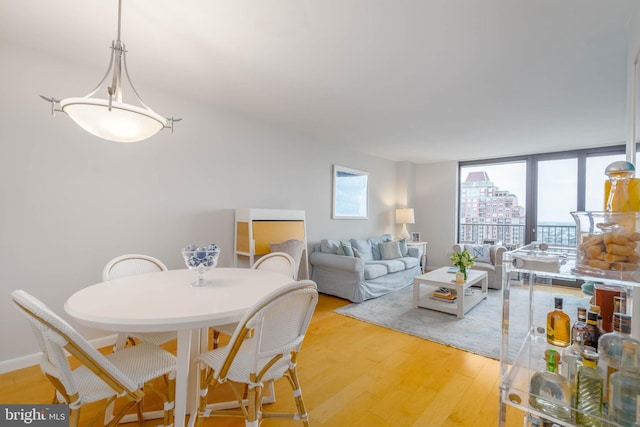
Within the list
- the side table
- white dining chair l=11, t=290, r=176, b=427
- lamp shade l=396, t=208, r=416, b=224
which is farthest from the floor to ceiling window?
white dining chair l=11, t=290, r=176, b=427

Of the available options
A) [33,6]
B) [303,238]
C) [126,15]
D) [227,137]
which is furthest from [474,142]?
[33,6]

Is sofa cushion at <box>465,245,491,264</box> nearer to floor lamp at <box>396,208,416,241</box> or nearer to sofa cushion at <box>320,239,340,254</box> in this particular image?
floor lamp at <box>396,208,416,241</box>

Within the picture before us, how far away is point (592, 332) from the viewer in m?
0.82

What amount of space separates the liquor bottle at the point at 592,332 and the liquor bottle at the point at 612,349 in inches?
2.4

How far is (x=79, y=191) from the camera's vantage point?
2.40 metres

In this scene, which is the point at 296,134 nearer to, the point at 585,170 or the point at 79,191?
the point at 79,191

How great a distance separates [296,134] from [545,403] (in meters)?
3.99

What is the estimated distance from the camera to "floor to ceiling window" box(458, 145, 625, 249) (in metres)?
4.81

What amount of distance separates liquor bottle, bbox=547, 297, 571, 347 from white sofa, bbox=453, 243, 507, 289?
3.98 metres

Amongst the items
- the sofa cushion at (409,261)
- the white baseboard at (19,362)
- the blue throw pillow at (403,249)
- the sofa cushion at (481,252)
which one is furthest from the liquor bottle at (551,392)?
the sofa cushion at (481,252)

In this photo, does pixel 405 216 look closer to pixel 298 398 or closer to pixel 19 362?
pixel 298 398

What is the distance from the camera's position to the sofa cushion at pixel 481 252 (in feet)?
16.3

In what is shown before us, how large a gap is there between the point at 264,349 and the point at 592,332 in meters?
1.16

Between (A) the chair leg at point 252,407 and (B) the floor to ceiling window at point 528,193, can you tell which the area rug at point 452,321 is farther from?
(A) the chair leg at point 252,407
